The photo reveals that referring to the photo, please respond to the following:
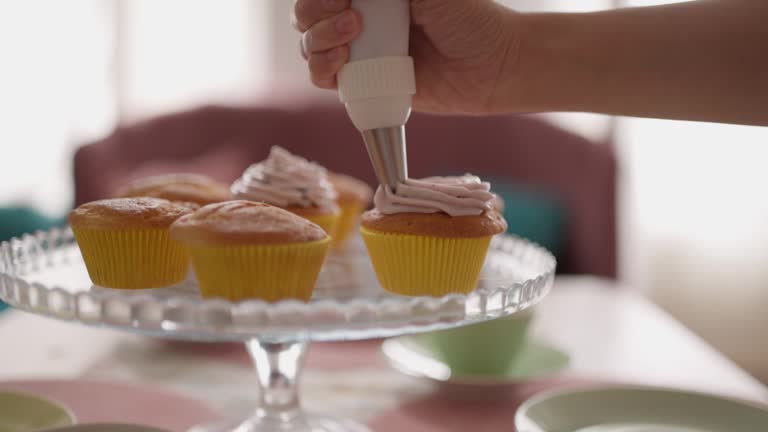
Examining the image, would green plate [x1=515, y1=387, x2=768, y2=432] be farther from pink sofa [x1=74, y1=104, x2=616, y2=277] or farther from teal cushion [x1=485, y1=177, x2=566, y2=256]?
pink sofa [x1=74, y1=104, x2=616, y2=277]

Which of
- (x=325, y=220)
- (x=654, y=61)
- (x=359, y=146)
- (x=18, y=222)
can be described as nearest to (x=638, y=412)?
(x=654, y=61)

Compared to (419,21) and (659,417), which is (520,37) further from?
(659,417)

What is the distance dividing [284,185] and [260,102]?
2467 millimetres

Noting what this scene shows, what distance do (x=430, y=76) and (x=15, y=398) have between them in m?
0.83

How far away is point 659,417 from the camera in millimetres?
1055

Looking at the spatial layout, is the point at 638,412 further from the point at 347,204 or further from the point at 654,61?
the point at 347,204

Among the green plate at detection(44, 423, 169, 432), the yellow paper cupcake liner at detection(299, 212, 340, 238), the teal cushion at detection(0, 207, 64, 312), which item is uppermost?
the yellow paper cupcake liner at detection(299, 212, 340, 238)

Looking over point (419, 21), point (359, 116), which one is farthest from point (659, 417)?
point (419, 21)

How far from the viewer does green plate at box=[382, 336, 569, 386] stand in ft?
4.05

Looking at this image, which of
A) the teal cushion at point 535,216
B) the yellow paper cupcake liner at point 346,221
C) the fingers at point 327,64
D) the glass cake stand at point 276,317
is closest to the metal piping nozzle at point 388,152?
the fingers at point 327,64

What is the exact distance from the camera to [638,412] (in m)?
1.06

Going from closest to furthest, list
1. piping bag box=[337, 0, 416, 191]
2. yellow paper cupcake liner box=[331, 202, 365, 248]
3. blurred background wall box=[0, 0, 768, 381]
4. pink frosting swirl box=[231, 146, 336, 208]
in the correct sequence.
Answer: piping bag box=[337, 0, 416, 191]
pink frosting swirl box=[231, 146, 336, 208]
yellow paper cupcake liner box=[331, 202, 365, 248]
blurred background wall box=[0, 0, 768, 381]

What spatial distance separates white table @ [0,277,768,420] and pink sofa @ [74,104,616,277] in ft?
5.70

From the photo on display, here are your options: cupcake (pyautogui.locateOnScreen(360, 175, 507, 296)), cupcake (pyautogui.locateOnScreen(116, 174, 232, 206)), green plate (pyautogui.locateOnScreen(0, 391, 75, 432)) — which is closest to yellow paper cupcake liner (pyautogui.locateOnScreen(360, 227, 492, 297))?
cupcake (pyautogui.locateOnScreen(360, 175, 507, 296))
